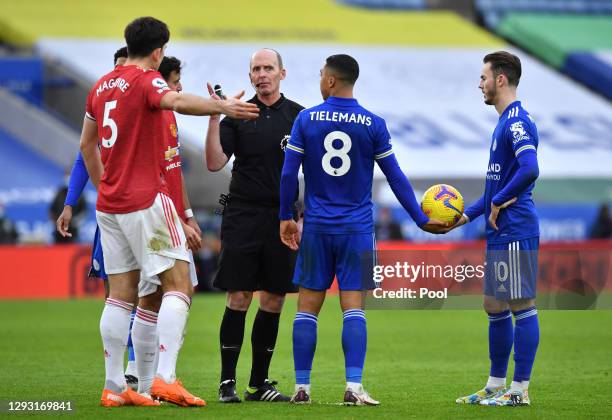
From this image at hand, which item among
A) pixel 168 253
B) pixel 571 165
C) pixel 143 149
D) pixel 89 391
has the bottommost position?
pixel 89 391

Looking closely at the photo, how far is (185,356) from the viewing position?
465 inches

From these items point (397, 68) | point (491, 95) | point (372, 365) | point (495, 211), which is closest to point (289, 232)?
point (495, 211)

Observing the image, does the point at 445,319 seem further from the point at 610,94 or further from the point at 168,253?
the point at 610,94

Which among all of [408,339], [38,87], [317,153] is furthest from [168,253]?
[38,87]

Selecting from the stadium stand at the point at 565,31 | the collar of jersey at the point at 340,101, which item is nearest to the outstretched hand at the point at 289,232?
the collar of jersey at the point at 340,101

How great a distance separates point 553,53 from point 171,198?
28576 mm

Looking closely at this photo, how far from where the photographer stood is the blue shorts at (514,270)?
7.98 metres

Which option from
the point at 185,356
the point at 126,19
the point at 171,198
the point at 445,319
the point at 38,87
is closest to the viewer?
the point at 171,198

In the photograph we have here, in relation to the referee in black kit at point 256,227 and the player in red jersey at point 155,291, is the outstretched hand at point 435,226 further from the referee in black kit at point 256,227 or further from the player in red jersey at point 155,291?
the player in red jersey at point 155,291

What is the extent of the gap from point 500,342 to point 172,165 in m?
2.58

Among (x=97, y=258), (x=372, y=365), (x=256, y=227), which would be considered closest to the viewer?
(x=256, y=227)

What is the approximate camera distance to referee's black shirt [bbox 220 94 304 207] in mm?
8430

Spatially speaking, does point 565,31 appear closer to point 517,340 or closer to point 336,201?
point 517,340

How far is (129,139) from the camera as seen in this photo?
7.33 meters
